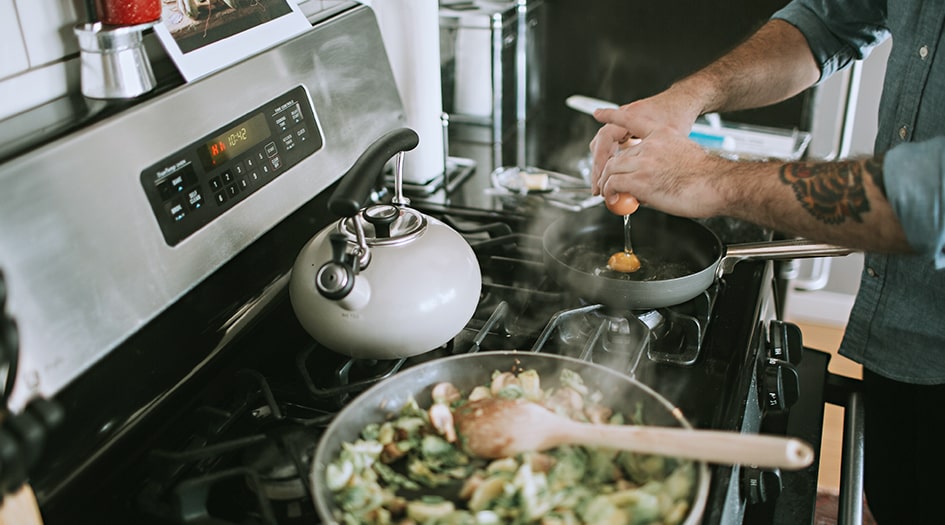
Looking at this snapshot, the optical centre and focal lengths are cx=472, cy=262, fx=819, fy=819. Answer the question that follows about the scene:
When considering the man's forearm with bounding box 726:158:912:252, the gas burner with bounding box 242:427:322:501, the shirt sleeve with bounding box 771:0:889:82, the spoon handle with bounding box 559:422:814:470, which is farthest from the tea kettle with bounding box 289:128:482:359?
the shirt sleeve with bounding box 771:0:889:82

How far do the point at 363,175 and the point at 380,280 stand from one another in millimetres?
110

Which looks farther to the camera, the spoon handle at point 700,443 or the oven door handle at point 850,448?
A: the oven door handle at point 850,448

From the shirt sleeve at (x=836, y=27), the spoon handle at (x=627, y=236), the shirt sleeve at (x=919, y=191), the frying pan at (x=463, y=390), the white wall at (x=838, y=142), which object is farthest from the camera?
the white wall at (x=838, y=142)

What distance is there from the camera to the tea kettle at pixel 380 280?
83cm

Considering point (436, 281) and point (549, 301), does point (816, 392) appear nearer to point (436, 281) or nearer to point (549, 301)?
point (549, 301)

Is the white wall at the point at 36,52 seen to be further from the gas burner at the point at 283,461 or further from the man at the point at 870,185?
the man at the point at 870,185

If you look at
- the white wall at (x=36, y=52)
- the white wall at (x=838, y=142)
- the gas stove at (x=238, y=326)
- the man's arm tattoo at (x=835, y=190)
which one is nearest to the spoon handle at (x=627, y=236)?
the gas stove at (x=238, y=326)

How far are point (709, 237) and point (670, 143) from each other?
18cm

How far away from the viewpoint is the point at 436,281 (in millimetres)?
879

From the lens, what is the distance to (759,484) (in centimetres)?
87

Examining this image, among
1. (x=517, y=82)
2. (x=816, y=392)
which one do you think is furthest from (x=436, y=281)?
(x=517, y=82)

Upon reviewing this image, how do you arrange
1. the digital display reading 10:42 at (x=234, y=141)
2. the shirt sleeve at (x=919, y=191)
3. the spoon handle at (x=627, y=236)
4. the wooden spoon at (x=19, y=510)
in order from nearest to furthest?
the wooden spoon at (x=19, y=510) → the shirt sleeve at (x=919, y=191) → the digital display reading 10:42 at (x=234, y=141) → the spoon handle at (x=627, y=236)

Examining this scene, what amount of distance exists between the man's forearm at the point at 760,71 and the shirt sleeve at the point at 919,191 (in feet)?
1.60

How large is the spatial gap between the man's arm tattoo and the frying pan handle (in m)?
0.12
